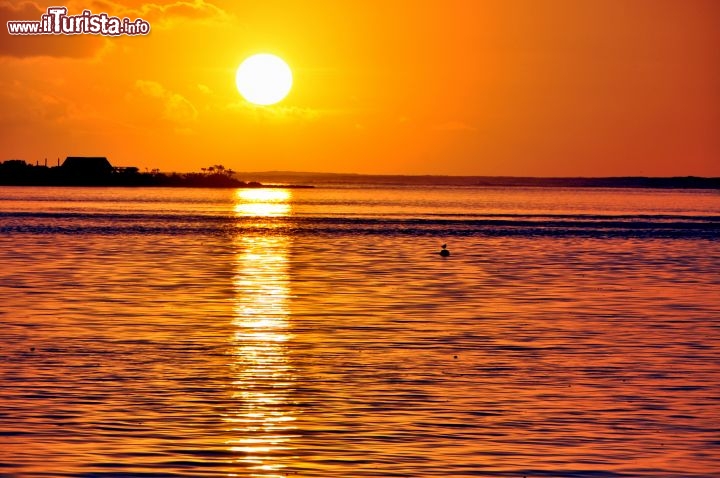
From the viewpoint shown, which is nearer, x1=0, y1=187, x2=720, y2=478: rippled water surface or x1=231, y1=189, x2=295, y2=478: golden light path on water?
x1=0, y1=187, x2=720, y2=478: rippled water surface

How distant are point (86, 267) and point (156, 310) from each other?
18449 millimetres

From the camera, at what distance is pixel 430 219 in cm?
12850

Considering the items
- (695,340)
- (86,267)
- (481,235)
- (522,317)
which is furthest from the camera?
(481,235)

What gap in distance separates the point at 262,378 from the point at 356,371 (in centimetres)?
187

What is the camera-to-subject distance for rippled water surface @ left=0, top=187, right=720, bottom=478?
17531 millimetres

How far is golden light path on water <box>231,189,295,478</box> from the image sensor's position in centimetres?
1773

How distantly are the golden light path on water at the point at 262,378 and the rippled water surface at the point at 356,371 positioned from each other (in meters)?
0.07

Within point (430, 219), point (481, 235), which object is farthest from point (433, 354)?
point (430, 219)

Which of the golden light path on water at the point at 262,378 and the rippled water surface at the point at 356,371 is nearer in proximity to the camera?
the rippled water surface at the point at 356,371

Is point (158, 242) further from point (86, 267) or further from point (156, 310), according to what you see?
point (156, 310)

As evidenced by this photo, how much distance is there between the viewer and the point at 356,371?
2469cm

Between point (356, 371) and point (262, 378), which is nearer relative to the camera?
point (262, 378)

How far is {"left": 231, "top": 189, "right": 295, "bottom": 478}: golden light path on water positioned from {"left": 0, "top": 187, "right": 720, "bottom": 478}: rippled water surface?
0.07 metres

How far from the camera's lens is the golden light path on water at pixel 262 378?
698 inches
